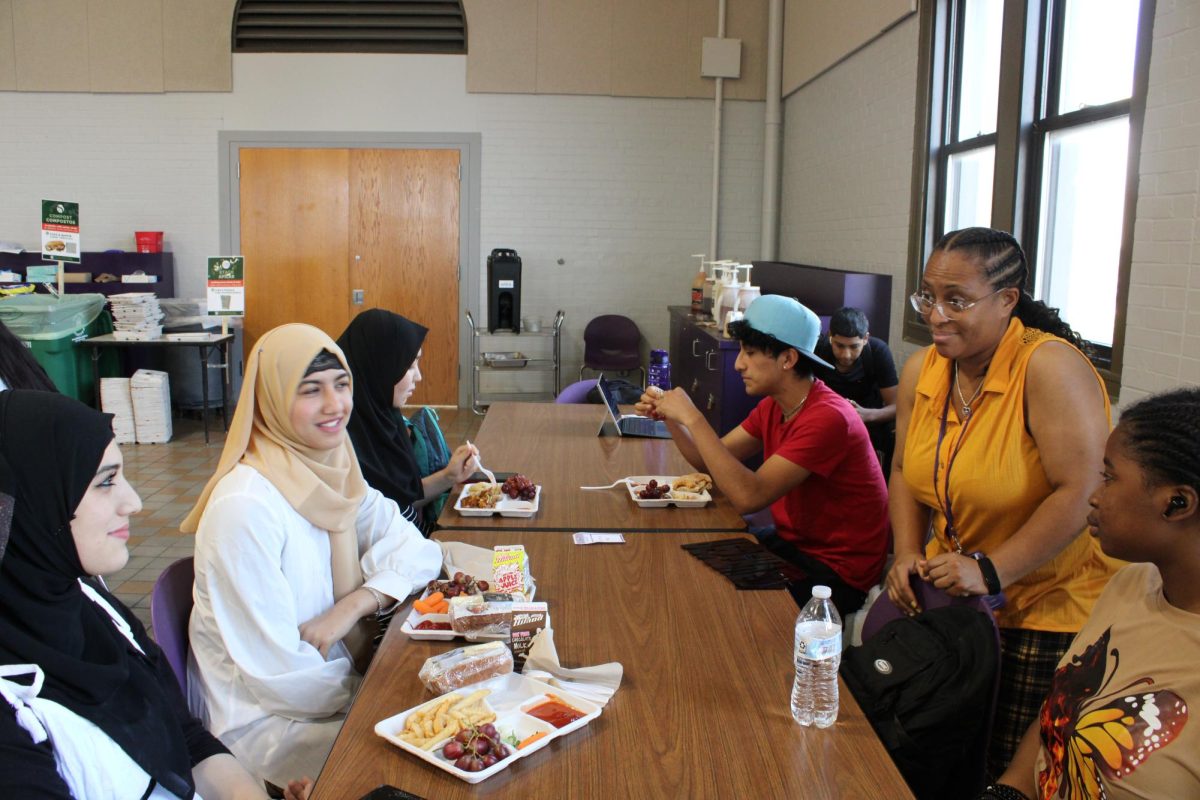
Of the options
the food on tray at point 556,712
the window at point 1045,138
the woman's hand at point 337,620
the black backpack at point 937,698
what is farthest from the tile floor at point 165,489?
the window at point 1045,138

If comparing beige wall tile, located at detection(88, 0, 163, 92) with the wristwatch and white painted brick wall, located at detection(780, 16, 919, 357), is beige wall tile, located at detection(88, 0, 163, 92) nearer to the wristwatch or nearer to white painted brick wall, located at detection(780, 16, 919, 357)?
white painted brick wall, located at detection(780, 16, 919, 357)

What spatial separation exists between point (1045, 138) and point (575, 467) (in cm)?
260

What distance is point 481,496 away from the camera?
9.54 feet

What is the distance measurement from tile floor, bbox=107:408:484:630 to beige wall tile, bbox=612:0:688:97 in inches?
128

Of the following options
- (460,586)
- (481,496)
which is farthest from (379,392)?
(460,586)

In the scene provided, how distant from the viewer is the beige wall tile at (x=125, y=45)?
8141mm

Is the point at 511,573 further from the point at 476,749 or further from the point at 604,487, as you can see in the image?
the point at 604,487

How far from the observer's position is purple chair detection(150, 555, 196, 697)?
1.90 metres

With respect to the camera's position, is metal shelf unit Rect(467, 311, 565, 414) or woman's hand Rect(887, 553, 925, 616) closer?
woman's hand Rect(887, 553, 925, 616)

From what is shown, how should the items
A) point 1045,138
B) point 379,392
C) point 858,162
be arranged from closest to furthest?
point 379,392
point 1045,138
point 858,162

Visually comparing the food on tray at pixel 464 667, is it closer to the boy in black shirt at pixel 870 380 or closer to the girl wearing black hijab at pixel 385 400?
the girl wearing black hijab at pixel 385 400

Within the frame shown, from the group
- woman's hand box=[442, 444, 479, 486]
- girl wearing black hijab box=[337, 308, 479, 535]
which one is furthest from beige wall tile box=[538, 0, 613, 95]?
woman's hand box=[442, 444, 479, 486]

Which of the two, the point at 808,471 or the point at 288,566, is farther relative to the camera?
the point at 808,471

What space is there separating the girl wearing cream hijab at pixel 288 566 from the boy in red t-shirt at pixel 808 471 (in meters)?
0.99
